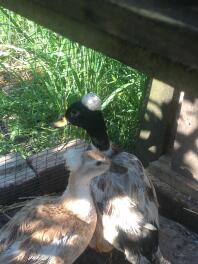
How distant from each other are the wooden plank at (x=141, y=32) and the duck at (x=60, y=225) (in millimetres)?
1563

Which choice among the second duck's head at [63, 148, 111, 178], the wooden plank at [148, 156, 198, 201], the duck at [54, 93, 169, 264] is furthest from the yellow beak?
the wooden plank at [148, 156, 198, 201]

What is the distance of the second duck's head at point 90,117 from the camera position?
9.53ft

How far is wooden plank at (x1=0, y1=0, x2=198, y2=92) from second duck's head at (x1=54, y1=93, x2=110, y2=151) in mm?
2070

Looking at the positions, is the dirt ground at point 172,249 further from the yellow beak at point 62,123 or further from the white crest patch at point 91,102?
the white crest patch at point 91,102

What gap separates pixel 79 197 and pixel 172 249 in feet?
2.56

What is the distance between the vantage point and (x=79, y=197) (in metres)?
2.50

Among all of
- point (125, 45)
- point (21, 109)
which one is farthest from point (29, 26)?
point (125, 45)

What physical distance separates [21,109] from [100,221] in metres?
1.51

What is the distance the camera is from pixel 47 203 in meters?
2.54

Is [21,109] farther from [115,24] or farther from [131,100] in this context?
[115,24]

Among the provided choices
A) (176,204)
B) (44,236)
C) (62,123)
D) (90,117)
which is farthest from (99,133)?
(44,236)

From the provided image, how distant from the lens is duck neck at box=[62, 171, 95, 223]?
8.11ft

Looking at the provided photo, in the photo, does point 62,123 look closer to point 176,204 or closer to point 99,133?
point 99,133

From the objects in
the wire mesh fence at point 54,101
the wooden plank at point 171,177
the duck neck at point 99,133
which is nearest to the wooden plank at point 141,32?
the duck neck at point 99,133
